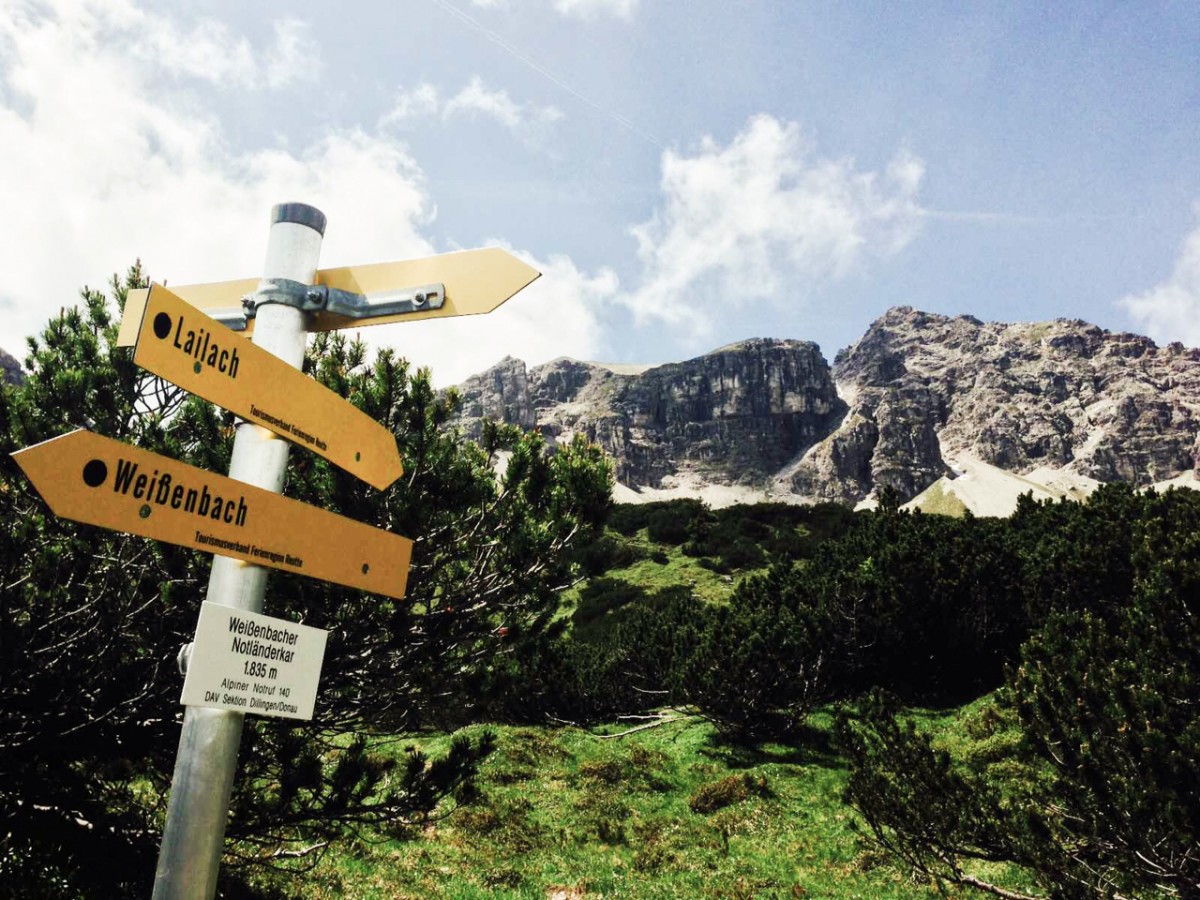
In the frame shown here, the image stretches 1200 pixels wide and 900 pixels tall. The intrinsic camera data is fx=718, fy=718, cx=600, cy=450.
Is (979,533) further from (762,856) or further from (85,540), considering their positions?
(85,540)

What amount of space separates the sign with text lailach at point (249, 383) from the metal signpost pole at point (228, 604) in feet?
0.46

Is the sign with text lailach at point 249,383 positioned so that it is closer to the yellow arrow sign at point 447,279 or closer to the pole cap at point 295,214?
the yellow arrow sign at point 447,279

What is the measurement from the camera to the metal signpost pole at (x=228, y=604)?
246 centimetres

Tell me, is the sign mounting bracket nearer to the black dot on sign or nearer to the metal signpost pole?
the metal signpost pole

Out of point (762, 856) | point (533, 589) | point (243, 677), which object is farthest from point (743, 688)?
point (243, 677)

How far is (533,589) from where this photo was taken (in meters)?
7.40

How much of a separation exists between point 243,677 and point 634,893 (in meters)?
8.78

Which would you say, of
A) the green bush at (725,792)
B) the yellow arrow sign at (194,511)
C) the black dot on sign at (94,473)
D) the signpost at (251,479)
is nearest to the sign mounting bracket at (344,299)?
the signpost at (251,479)

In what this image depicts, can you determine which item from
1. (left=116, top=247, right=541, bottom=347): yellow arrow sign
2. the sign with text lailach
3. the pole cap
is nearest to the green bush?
the sign with text lailach

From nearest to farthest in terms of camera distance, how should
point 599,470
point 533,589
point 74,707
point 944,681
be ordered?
point 74,707 < point 599,470 < point 533,589 < point 944,681

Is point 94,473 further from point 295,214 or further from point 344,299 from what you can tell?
point 295,214

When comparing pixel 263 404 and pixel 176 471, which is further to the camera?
pixel 263 404

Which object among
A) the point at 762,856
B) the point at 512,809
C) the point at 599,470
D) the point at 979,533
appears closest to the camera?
the point at 599,470

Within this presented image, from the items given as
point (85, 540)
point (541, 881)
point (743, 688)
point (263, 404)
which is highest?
point (263, 404)
